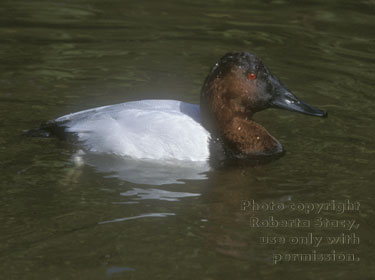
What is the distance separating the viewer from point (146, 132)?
227 inches

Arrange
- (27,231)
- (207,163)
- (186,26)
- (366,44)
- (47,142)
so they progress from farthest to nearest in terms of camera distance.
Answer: (186,26) < (366,44) < (47,142) < (207,163) < (27,231)

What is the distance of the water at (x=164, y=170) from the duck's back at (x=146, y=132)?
25 centimetres

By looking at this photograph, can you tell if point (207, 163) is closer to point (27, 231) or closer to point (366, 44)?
point (27, 231)

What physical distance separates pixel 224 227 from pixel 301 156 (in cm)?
163

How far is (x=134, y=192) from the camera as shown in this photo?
525 centimetres

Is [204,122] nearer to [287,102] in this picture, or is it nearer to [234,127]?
[234,127]

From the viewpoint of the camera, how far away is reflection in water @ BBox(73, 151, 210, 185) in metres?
5.52

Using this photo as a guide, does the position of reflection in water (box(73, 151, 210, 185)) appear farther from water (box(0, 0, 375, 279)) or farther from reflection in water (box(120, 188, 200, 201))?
reflection in water (box(120, 188, 200, 201))

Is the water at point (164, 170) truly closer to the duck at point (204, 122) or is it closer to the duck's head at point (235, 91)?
the duck at point (204, 122)

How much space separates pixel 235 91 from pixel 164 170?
3.15ft

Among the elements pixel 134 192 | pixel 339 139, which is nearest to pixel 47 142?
pixel 134 192

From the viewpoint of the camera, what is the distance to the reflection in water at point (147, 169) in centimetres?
552

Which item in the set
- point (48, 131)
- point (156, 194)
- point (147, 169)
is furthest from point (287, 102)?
point (48, 131)

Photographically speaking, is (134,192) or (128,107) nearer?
(134,192)
